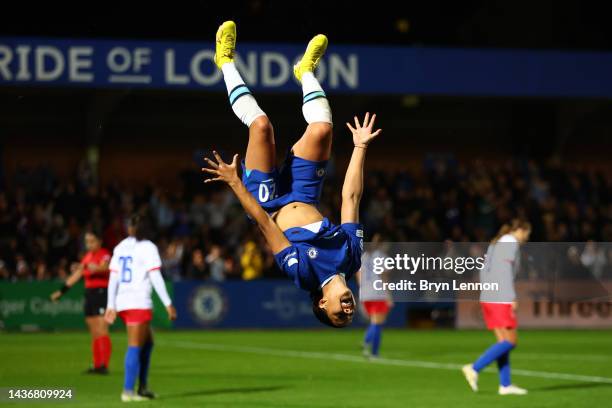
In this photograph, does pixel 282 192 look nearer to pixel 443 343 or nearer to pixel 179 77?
pixel 443 343

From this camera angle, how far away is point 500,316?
1602 centimetres

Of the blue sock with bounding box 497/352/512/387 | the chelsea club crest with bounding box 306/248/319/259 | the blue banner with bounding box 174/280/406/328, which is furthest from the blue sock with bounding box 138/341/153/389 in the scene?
the blue banner with bounding box 174/280/406/328

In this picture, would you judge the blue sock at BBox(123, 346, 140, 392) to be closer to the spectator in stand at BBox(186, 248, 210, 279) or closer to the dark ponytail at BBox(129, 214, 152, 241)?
the dark ponytail at BBox(129, 214, 152, 241)

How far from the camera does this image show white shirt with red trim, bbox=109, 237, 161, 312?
15336mm

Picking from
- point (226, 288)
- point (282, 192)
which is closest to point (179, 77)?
point (226, 288)

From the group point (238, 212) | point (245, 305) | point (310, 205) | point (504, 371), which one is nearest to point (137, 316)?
point (504, 371)

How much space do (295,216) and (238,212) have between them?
69.8 feet

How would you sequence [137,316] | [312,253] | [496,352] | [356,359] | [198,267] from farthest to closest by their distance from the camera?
[198,267]
[356,359]
[496,352]
[137,316]
[312,253]

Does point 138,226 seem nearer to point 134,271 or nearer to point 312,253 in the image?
point 134,271

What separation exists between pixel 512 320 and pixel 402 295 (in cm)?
537

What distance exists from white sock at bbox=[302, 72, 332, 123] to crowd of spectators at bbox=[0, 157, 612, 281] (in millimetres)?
17056

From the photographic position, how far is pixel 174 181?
35.8m

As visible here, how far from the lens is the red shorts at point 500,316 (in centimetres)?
1596

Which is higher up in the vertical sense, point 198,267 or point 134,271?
point 198,267
